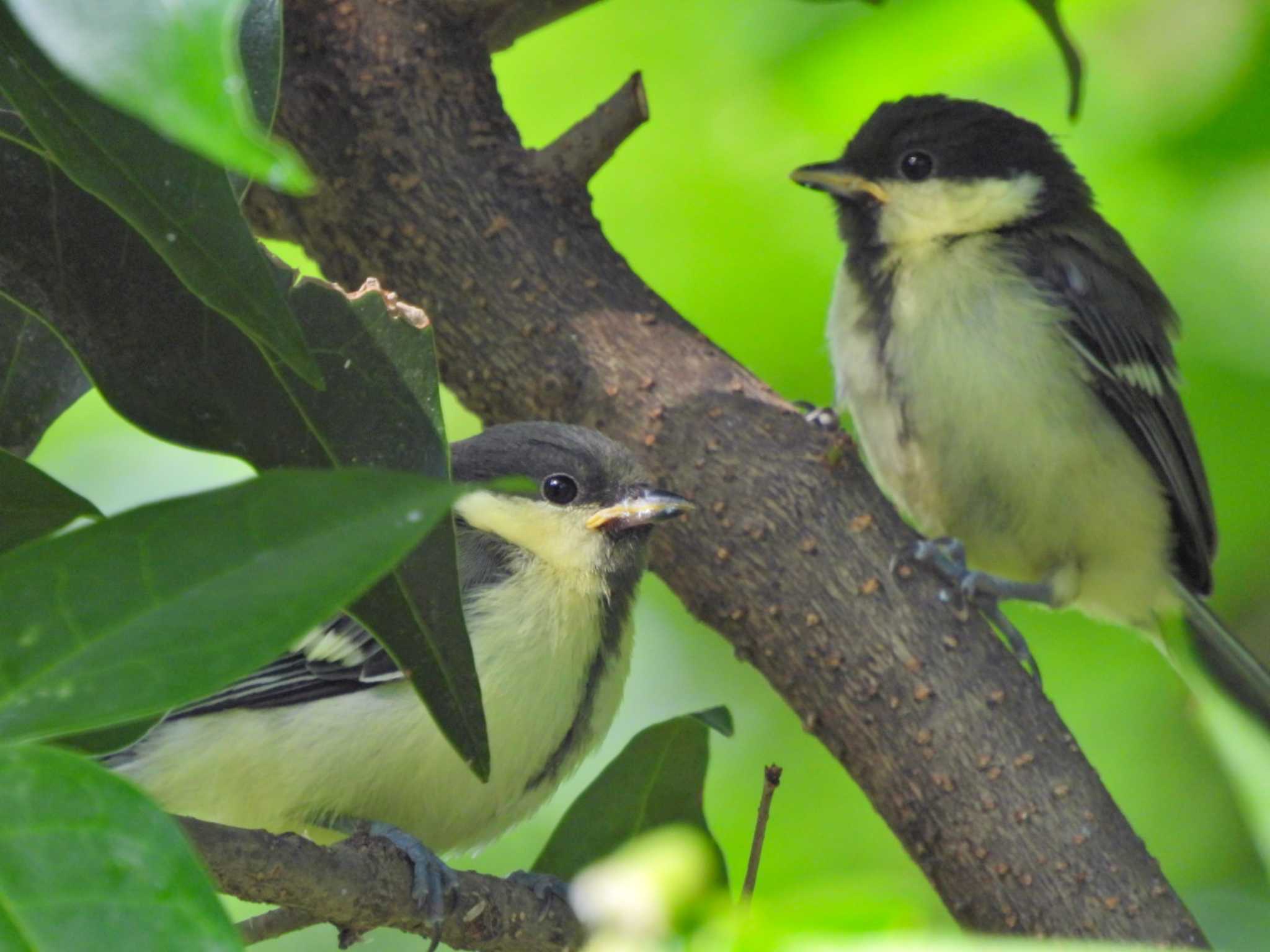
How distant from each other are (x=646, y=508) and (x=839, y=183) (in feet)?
4.35

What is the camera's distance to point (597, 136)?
2.60 meters

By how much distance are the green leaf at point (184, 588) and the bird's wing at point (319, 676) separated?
5.23 ft

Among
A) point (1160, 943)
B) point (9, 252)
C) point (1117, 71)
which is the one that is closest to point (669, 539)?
point (1160, 943)

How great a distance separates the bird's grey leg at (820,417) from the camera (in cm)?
260

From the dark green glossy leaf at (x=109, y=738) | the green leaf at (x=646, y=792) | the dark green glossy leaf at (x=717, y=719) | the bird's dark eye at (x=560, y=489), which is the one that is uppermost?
the bird's dark eye at (x=560, y=489)

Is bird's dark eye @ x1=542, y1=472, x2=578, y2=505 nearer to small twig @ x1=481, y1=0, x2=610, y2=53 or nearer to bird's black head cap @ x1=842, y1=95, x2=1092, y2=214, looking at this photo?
small twig @ x1=481, y1=0, x2=610, y2=53

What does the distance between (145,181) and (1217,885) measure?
2.87 meters

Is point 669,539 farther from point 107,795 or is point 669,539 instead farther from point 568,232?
point 107,795

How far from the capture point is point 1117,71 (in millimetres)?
3432

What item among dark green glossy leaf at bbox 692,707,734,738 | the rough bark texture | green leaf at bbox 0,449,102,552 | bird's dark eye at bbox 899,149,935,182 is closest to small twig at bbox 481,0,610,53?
the rough bark texture

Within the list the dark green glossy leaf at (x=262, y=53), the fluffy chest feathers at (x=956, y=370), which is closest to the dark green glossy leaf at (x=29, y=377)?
the dark green glossy leaf at (x=262, y=53)

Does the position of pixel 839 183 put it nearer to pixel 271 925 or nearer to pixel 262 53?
pixel 271 925

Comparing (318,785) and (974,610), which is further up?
(974,610)

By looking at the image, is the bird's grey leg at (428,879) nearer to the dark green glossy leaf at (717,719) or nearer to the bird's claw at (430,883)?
the bird's claw at (430,883)
